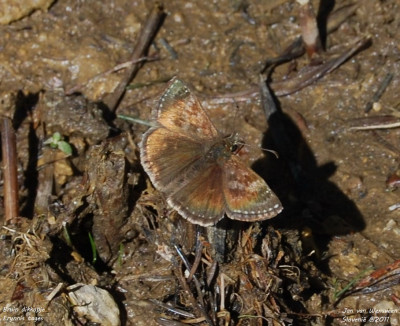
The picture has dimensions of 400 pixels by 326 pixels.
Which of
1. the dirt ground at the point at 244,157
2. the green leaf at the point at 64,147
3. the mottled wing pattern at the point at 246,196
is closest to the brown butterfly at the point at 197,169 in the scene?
the mottled wing pattern at the point at 246,196

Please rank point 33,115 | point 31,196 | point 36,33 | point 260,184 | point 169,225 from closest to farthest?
point 260,184
point 169,225
point 31,196
point 33,115
point 36,33

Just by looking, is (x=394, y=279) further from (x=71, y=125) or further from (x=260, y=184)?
(x=71, y=125)

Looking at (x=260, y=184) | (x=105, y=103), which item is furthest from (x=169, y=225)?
(x=105, y=103)

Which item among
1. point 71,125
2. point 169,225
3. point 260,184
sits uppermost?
point 71,125

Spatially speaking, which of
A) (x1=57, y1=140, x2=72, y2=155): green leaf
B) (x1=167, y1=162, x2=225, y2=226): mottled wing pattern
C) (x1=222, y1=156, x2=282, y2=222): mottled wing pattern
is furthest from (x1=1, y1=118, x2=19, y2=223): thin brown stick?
(x1=222, y1=156, x2=282, y2=222): mottled wing pattern

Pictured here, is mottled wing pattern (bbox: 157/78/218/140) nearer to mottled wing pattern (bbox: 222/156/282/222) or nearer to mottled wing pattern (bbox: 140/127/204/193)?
mottled wing pattern (bbox: 140/127/204/193)

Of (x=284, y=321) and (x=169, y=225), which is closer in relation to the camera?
(x=284, y=321)

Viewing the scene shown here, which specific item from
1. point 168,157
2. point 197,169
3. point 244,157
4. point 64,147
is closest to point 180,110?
point 168,157
